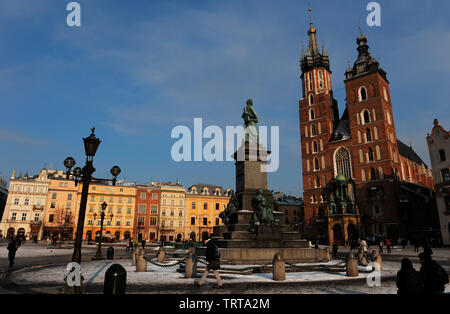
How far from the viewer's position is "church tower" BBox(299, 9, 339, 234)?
57.8 metres

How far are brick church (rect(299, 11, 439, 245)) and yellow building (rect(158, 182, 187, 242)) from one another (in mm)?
27052

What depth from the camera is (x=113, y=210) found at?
62.1m

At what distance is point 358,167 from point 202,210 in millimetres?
34151

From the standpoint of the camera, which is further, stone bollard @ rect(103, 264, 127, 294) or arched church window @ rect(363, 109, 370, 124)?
arched church window @ rect(363, 109, 370, 124)

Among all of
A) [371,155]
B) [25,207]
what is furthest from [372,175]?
[25,207]

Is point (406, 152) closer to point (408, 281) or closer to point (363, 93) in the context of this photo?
point (363, 93)

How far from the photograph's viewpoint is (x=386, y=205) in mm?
48062

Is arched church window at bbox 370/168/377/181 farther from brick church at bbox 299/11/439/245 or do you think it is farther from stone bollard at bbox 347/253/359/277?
stone bollard at bbox 347/253/359/277

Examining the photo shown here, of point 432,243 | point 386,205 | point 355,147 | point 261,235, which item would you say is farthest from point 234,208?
point 355,147

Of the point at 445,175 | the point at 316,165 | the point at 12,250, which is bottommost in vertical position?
the point at 12,250

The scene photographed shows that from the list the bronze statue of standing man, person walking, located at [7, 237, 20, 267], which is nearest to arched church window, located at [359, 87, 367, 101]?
the bronze statue of standing man

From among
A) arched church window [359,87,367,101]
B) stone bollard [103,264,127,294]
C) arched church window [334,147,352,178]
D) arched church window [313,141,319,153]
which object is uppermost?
arched church window [359,87,367,101]

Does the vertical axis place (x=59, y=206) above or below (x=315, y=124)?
below
